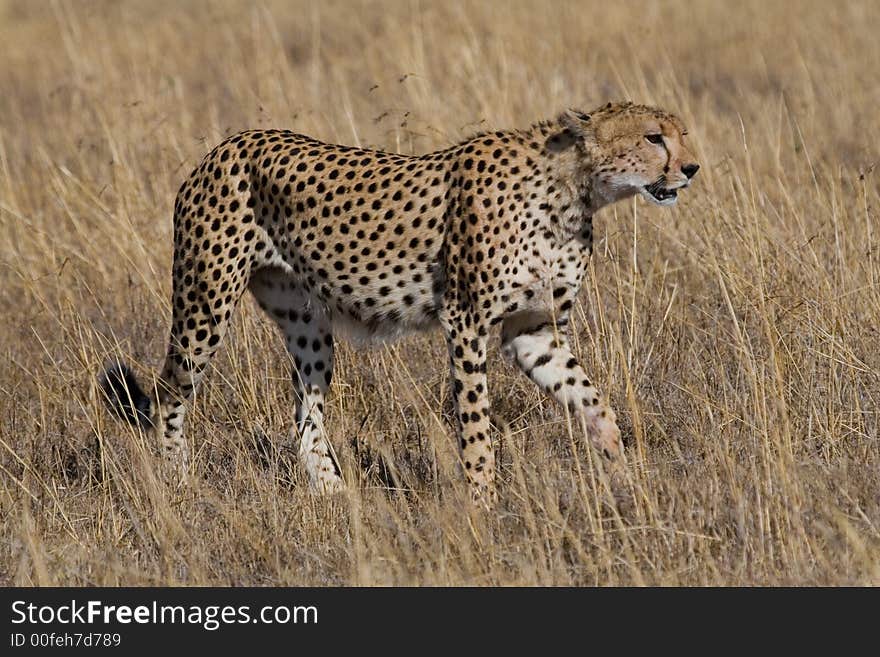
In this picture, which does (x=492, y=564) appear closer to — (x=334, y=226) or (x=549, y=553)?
(x=549, y=553)

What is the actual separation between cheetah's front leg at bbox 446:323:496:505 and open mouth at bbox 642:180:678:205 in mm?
599

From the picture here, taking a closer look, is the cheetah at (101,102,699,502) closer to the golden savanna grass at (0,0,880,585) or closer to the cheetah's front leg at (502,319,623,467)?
the cheetah's front leg at (502,319,623,467)

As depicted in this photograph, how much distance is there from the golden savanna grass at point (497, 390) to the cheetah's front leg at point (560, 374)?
11 centimetres

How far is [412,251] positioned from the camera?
4258 millimetres

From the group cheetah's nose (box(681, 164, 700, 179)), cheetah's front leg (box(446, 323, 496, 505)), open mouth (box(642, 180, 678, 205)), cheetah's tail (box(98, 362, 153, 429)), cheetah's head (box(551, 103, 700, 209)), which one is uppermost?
cheetah's head (box(551, 103, 700, 209))

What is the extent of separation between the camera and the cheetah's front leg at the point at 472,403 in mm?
4043

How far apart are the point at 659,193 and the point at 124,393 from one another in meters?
1.74

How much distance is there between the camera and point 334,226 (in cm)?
438

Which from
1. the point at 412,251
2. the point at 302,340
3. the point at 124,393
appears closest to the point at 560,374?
the point at 412,251

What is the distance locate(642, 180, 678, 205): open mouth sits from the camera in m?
3.99

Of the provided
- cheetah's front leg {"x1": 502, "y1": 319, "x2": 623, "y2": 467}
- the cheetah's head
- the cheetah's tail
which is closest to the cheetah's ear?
the cheetah's head

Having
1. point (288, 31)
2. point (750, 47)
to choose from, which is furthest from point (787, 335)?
point (288, 31)

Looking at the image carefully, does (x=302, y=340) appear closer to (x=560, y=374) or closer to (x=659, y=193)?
(x=560, y=374)
